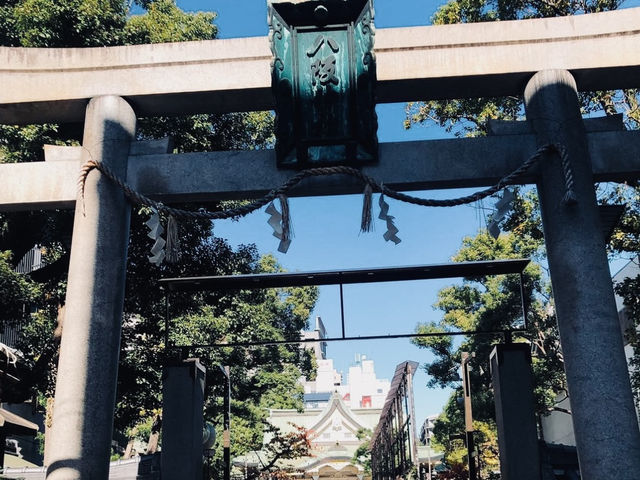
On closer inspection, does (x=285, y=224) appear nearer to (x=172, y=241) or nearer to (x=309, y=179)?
(x=309, y=179)

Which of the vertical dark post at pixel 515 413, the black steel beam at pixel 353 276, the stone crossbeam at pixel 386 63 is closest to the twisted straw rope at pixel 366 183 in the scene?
the stone crossbeam at pixel 386 63

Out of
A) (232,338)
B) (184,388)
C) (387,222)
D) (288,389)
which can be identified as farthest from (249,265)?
(387,222)

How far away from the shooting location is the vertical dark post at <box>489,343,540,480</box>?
6.16 m

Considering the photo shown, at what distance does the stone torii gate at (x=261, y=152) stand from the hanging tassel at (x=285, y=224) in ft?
0.80

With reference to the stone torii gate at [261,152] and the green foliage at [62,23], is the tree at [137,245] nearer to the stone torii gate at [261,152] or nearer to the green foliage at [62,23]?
the green foliage at [62,23]

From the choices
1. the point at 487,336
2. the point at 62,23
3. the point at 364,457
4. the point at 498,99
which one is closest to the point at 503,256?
the point at 487,336

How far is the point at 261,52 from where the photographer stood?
6.30 meters

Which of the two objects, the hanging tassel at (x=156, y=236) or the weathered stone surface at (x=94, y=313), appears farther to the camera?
the hanging tassel at (x=156, y=236)

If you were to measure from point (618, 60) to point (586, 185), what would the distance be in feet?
4.23

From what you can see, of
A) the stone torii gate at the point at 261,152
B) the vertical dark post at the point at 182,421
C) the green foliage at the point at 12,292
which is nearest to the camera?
the stone torii gate at the point at 261,152

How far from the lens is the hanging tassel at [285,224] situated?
5863mm

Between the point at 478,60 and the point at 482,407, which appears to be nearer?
the point at 478,60

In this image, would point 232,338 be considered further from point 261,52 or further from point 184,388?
point 261,52

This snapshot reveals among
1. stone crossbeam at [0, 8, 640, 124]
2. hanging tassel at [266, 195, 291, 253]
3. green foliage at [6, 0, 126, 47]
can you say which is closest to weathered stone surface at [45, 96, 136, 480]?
stone crossbeam at [0, 8, 640, 124]
